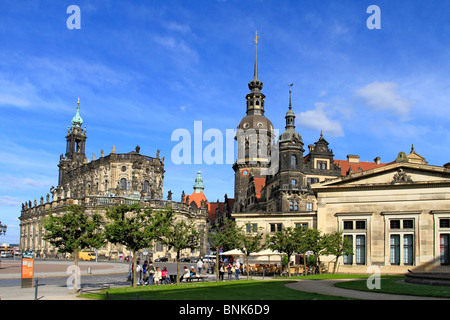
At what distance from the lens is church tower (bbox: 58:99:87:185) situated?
126m

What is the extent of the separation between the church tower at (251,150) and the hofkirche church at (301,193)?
0.86 feet

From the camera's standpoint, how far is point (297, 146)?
8762cm

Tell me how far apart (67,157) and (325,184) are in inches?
3694

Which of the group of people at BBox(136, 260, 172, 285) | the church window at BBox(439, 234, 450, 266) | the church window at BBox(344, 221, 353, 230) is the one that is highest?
the church window at BBox(344, 221, 353, 230)

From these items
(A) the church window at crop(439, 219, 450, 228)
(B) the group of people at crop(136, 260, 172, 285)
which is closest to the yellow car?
(B) the group of people at crop(136, 260, 172, 285)

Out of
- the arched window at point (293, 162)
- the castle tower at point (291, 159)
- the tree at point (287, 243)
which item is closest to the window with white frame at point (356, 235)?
the tree at point (287, 243)

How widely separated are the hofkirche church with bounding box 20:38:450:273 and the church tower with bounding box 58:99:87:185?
0.28 metres

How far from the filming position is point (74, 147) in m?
128

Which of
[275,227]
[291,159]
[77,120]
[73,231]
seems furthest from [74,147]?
[73,231]

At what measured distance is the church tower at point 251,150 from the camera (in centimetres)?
12450

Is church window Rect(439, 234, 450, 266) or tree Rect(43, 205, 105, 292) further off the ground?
tree Rect(43, 205, 105, 292)

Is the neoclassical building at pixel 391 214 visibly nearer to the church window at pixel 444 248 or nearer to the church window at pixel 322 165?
the church window at pixel 444 248

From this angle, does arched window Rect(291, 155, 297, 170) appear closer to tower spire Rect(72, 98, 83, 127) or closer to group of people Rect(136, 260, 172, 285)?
group of people Rect(136, 260, 172, 285)

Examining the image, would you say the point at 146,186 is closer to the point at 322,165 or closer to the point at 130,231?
the point at 322,165
